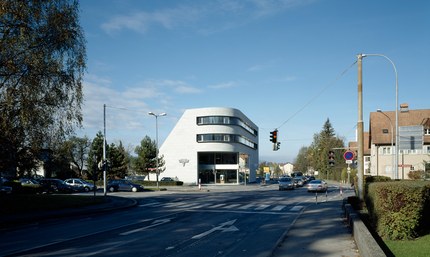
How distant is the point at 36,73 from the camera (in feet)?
65.3

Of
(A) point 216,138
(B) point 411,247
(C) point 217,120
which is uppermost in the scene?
(C) point 217,120

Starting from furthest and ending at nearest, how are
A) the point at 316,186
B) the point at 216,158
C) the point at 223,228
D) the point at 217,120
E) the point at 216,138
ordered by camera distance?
1. the point at 216,158
2. the point at 217,120
3. the point at 216,138
4. the point at 316,186
5. the point at 223,228

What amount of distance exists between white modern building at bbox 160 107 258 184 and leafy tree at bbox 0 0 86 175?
4813 cm

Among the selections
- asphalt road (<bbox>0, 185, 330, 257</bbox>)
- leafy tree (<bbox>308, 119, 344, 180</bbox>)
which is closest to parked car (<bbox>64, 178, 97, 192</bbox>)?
asphalt road (<bbox>0, 185, 330, 257</bbox>)

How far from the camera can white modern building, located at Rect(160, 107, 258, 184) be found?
70562 millimetres

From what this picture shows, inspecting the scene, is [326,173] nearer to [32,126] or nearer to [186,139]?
[186,139]

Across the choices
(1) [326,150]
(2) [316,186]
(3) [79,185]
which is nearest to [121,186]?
(3) [79,185]

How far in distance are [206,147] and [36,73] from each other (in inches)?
2018

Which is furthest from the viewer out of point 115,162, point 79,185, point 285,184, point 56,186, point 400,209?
point 115,162

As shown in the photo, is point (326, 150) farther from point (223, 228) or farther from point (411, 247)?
point (411, 247)

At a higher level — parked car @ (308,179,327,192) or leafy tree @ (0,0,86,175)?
leafy tree @ (0,0,86,175)

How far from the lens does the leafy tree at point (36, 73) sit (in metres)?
19.4

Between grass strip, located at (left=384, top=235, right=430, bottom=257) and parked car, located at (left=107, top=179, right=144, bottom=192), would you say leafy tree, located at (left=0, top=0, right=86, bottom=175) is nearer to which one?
grass strip, located at (left=384, top=235, right=430, bottom=257)

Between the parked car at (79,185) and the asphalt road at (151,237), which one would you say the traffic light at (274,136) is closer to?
the asphalt road at (151,237)
